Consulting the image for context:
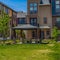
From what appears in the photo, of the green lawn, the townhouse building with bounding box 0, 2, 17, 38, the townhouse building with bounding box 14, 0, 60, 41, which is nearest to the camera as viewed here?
the green lawn

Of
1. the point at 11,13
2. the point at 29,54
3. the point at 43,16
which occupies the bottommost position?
the point at 29,54

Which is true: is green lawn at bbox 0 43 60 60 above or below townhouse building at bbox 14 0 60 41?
below

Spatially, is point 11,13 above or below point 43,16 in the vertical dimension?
above

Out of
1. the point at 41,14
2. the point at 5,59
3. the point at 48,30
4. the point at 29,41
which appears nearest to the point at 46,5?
the point at 41,14

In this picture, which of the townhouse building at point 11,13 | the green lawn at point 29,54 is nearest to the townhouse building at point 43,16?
the townhouse building at point 11,13

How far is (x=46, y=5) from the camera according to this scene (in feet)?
158

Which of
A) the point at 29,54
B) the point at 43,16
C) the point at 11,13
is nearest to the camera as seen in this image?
the point at 29,54

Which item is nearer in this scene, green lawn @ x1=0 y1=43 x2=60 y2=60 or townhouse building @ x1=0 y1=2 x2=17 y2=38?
green lawn @ x1=0 y1=43 x2=60 y2=60

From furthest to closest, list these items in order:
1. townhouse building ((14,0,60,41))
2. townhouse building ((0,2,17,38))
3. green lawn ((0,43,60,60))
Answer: townhouse building ((0,2,17,38)) → townhouse building ((14,0,60,41)) → green lawn ((0,43,60,60))

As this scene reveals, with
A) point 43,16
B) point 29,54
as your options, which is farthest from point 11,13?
point 29,54

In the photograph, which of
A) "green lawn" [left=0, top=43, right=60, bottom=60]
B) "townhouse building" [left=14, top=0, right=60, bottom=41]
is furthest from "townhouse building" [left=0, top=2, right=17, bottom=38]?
"green lawn" [left=0, top=43, right=60, bottom=60]

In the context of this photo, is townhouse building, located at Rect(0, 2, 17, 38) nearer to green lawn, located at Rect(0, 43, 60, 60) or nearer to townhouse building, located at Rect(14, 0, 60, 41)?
townhouse building, located at Rect(14, 0, 60, 41)

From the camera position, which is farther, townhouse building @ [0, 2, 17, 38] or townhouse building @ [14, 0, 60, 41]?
townhouse building @ [0, 2, 17, 38]

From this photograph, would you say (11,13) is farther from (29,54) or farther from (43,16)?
(29,54)
